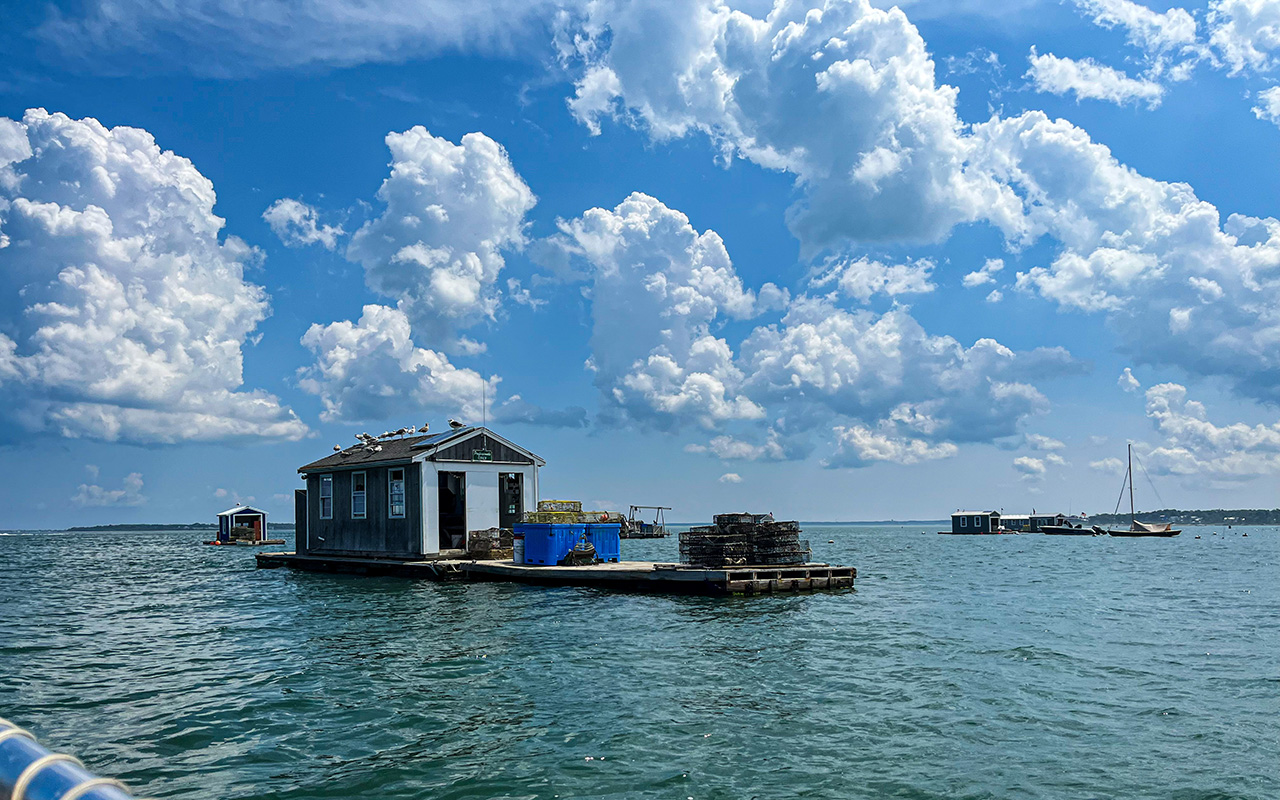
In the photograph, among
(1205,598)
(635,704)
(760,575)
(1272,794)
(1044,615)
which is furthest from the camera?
(1205,598)

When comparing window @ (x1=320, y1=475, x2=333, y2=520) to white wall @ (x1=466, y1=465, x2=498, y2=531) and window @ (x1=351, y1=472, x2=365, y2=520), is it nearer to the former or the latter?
window @ (x1=351, y1=472, x2=365, y2=520)

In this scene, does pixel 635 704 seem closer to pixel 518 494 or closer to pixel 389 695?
pixel 389 695

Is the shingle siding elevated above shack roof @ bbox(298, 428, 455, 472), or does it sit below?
below

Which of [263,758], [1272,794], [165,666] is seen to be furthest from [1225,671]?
[165,666]

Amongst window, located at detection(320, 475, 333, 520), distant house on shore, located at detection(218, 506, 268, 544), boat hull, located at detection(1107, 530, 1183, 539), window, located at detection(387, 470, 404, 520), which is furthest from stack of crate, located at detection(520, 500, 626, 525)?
boat hull, located at detection(1107, 530, 1183, 539)

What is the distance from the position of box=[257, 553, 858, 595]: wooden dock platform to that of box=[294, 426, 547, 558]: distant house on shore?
5.08ft

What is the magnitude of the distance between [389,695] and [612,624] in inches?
324

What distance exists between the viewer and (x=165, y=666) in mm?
16938

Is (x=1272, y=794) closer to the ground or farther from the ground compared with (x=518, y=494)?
closer to the ground

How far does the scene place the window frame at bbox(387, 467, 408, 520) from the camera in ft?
115

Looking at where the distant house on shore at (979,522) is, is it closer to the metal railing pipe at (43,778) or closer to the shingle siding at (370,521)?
the shingle siding at (370,521)

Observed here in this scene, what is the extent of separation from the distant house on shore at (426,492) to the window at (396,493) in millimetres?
41

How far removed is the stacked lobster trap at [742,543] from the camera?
28.7 m

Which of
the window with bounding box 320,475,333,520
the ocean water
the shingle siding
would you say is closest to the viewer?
the ocean water
